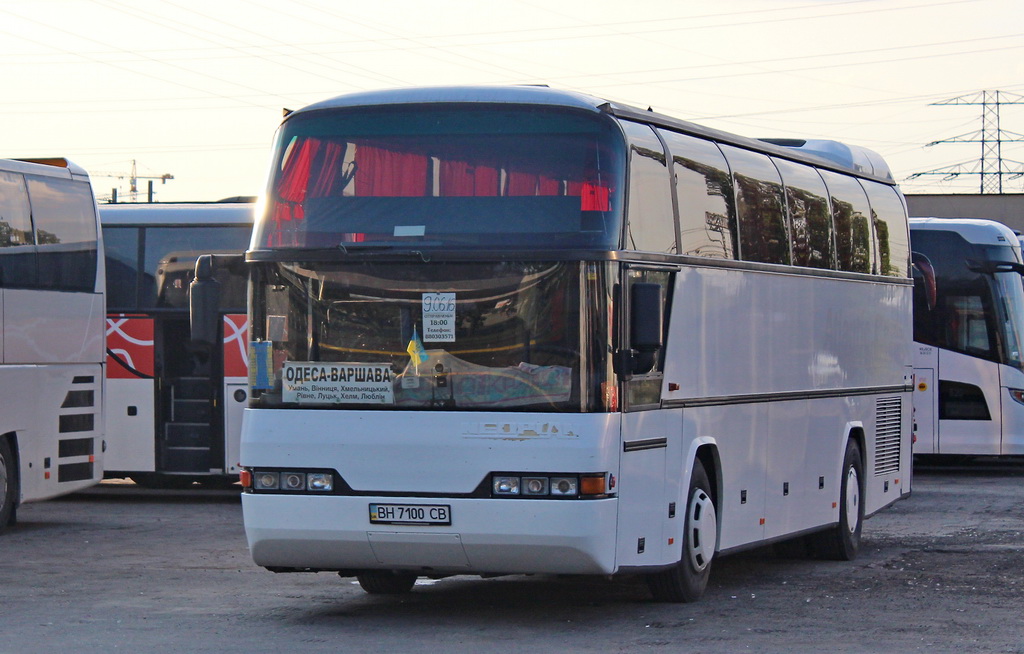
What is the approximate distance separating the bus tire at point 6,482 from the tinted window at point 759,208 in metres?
7.97

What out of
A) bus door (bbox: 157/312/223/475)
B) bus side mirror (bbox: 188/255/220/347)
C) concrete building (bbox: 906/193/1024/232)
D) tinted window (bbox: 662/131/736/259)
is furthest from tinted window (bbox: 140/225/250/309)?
concrete building (bbox: 906/193/1024/232)

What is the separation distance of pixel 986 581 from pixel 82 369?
9.68 metres

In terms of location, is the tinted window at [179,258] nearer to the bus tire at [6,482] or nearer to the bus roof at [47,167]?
the bus roof at [47,167]

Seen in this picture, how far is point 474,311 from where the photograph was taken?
10.1m

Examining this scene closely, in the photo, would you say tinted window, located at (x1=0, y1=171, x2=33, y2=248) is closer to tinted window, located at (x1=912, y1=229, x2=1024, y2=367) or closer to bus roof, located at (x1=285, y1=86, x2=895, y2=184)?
bus roof, located at (x1=285, y1=86, x2=895, y2=184)

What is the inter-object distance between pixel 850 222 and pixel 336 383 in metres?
6.78

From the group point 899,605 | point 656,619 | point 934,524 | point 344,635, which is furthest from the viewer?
point 934,524

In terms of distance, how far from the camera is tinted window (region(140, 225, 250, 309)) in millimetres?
20906

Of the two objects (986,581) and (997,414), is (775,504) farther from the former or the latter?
(997,414)

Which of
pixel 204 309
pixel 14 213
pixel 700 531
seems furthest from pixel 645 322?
pixel 14 213

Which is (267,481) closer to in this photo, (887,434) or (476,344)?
(476,344)

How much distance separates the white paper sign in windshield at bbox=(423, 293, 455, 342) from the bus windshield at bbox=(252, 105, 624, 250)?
33cm

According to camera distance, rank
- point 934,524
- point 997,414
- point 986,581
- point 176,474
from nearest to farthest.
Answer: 1. point 986,581
2. point 934,524
3. point 176,474
4. point 997,414

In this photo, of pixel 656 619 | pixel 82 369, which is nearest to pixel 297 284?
pixel 656 619
